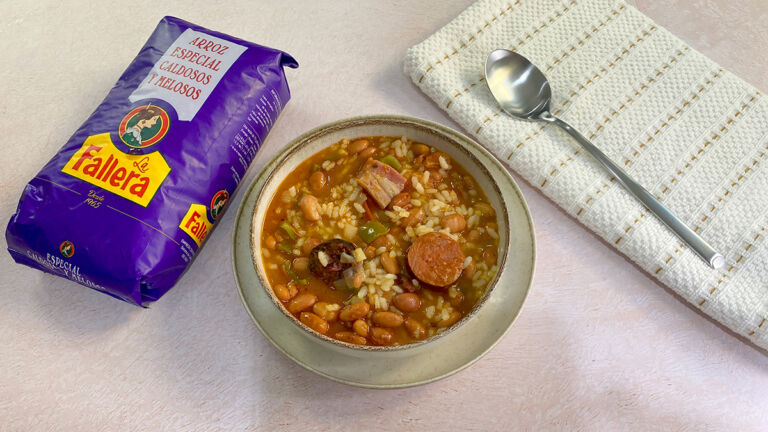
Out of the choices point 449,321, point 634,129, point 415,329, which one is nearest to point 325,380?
point 415,329

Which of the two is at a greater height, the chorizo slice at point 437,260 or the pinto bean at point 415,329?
the chorizo slice at point 437,260

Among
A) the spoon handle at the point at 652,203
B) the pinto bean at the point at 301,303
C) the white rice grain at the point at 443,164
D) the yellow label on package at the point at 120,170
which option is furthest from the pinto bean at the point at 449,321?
the yellow label on package at the point at 120,170


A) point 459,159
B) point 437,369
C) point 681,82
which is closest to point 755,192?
point 681,82

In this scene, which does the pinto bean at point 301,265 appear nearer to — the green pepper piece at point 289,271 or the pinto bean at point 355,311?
the green pepper piece at point 289,271

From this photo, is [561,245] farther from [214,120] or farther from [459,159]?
[214,120]

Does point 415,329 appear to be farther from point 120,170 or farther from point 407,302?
point 120,170

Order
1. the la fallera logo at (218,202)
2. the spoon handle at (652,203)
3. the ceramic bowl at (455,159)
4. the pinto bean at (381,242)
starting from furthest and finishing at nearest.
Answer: the la fallera logo at (218,202), the spoon handle at (652,203), the pinto bean at (381,242), the ceramic bowl at (455,159)

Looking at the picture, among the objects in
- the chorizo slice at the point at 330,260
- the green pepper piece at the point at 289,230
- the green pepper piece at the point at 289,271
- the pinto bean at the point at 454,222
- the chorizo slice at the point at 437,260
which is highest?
the pinto bean at the point at 454,222
